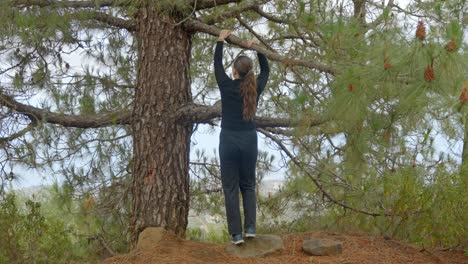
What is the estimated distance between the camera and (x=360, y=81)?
4.58 metres

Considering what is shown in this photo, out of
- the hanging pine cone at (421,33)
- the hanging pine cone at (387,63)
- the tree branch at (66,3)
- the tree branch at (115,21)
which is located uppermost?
the tree branch at (66,3)

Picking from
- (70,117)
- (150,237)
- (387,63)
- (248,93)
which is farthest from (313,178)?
(70,117)

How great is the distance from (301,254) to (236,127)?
1266 millimetres

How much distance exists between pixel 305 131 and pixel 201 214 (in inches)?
124

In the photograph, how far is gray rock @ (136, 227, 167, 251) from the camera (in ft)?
19.2

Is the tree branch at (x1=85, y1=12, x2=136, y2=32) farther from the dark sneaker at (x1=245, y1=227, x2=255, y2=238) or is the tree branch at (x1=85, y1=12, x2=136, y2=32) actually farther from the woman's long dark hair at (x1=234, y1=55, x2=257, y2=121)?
the dark sneaker at (x1=245, y1=227, x2=255, y2=238)

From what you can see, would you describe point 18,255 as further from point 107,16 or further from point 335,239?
point 335,239

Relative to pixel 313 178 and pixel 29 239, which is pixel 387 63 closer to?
pixel 313 178

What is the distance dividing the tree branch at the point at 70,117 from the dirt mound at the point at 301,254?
154 centimetres

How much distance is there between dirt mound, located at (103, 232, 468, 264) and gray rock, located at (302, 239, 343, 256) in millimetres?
54

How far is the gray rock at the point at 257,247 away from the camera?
557cm

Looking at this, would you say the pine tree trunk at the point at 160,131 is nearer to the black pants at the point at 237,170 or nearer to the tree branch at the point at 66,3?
the tree branch at the point at 66,3

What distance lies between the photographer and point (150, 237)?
19.6ft

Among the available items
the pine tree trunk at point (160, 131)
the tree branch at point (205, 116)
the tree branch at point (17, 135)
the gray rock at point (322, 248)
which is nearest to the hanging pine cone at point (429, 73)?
the gray rock at point (322, 248)
